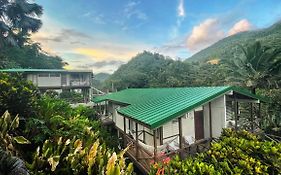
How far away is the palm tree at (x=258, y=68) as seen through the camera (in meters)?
13.9

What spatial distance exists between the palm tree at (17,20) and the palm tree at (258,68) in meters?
34.2

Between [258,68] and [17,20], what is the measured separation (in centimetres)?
3719

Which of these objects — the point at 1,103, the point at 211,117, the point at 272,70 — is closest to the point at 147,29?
the point at 272,70

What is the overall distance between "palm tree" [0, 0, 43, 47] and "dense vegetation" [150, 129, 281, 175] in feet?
116

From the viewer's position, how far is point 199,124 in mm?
11062

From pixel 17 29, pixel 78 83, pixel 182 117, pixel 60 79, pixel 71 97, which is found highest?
pixel 17 29

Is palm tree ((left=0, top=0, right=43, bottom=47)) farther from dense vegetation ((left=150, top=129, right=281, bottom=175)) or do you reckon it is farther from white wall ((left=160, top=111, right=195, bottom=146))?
dense vegetation ((left=150, top=129, right=281, bottom=175))

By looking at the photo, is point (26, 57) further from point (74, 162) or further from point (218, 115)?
point (218, 115)

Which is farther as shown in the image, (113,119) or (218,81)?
(218,81)

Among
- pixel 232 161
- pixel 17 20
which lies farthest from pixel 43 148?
pixel 17 20

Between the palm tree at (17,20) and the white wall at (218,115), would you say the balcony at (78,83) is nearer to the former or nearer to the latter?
the palm tree at (17,20)

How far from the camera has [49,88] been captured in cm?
2670

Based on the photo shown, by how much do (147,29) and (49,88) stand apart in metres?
15.9

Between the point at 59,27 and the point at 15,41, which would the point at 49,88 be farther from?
the point at 15,41
